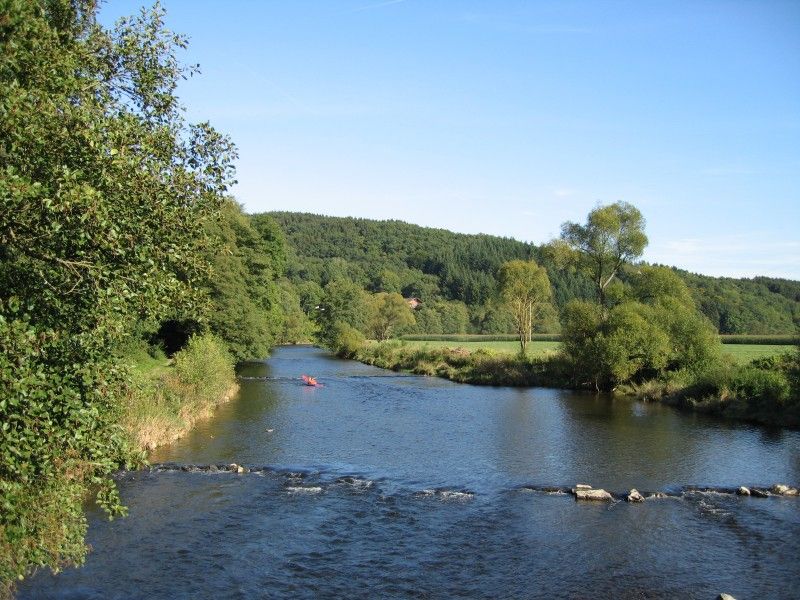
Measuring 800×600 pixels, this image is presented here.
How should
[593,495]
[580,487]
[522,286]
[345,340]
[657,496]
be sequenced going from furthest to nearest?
[345,340], [522,286], [580,487], [657,496], [593,495]

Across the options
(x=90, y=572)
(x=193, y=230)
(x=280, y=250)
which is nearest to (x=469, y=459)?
(x=90, y=572)

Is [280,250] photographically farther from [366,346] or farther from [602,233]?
[602,233]

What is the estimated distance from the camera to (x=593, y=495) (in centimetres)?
2019

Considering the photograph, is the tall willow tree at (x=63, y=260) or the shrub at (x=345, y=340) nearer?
the tall willow tree at (x=63, y=260)

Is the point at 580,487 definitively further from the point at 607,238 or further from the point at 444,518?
the point at 607,238

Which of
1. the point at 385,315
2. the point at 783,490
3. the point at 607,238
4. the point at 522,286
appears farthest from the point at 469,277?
the point at 783,490

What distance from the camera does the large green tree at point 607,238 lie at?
55312 mm

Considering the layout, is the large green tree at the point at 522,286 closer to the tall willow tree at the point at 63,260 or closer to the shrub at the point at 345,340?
the shrub at the point at 345,340

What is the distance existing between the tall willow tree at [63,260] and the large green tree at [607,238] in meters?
49.9

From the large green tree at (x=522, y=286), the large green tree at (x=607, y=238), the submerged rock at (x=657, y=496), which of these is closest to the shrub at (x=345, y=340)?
the large green tree at (x=522, y=286)

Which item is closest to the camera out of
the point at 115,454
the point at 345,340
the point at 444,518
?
the point at 115,454

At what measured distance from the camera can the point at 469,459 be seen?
2552cm

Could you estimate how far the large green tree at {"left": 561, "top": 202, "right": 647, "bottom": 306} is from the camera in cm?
5531

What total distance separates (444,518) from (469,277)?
13015 cm
